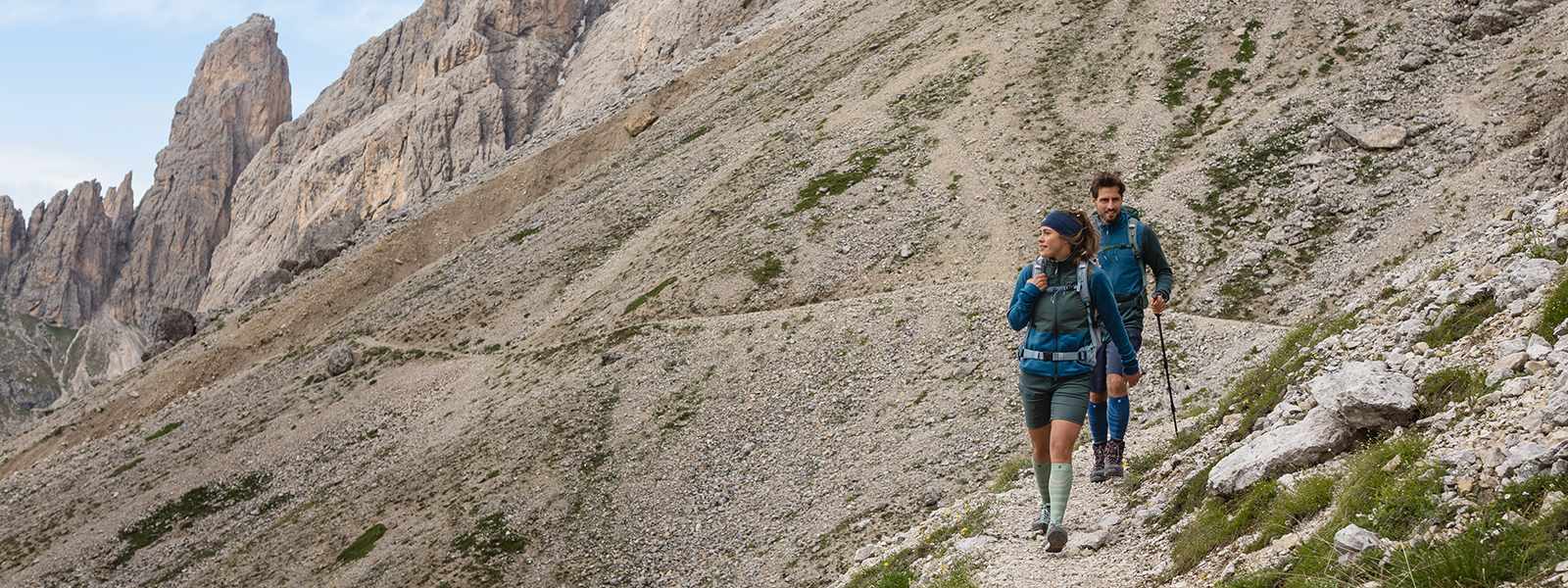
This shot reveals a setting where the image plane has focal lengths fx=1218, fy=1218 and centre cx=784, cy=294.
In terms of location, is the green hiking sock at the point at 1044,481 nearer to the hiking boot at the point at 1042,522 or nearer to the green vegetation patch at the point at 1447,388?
the hiking boot at the point at 1042,522

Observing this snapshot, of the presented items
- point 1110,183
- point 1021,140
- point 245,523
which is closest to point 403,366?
point 245,523

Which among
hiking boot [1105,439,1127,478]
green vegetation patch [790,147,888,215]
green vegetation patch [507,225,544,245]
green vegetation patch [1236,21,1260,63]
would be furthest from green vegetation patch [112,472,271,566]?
green vegetation patch [1236,21,1260,63]

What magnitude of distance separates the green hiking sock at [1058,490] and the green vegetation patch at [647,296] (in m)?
40.8

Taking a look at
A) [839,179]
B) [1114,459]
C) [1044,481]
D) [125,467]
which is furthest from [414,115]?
[1044,481]

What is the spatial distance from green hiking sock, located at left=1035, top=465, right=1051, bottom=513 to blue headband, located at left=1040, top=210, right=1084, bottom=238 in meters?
2.59

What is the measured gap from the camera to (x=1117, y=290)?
1569cm

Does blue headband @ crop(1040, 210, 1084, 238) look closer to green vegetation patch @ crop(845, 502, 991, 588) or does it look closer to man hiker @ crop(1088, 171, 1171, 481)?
man hiker @ crop(1088, 171, 1171, 481)

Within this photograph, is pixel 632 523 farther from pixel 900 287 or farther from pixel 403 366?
pixel 403 366

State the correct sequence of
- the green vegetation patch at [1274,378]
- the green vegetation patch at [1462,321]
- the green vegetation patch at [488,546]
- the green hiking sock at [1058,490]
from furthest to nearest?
the green vegetation patch at [488,546] → the green vegetation patch at [1274,378] → the green hiking sock at [1058,490] → the green vegetation patch at [1462,321]

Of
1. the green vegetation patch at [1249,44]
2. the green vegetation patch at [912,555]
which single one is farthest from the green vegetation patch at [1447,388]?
the green vegetation patch at [1249,44]

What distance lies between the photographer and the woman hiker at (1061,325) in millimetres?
12469

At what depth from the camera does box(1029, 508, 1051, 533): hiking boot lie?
13422mm

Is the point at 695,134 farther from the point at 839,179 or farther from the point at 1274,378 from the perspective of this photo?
the point at 1274,378

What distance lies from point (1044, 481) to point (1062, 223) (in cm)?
291
